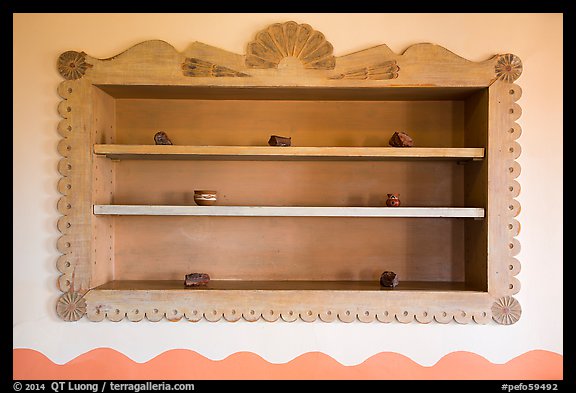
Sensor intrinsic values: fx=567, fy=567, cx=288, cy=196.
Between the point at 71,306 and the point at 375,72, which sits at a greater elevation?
the point at 375,72

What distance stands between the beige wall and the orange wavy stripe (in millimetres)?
33

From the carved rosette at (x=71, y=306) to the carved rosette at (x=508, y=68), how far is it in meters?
1.91

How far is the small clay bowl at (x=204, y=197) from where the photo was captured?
94.2 inches

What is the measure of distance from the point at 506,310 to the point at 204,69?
1.56 metres

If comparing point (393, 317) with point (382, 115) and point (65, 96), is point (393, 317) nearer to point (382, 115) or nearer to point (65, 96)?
point (382, 115)

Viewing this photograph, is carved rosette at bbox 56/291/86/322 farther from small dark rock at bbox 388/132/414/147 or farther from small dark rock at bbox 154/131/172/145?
small dark rock at bbox 388/132/414/147

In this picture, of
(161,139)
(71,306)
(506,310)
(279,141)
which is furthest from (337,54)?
(71,306)

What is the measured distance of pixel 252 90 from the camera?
7.75 ft

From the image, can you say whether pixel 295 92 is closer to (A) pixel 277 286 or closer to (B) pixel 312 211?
(B) pixel 312 211

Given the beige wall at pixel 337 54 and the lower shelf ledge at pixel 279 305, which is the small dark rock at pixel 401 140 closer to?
the beige wall at pixel 337 54

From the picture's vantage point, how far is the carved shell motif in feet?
Answer: 7.51

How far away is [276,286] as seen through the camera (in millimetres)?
2393

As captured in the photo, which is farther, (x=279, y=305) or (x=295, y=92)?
(x=295, y=92)

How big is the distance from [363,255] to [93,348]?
47.9 inches
